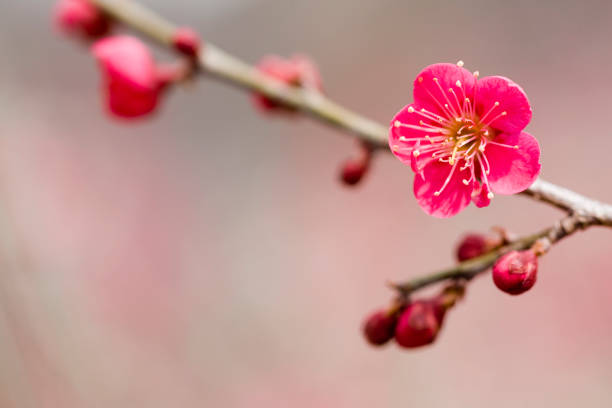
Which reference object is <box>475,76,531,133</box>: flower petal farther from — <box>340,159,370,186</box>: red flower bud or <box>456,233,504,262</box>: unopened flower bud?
<box>340,159,370,186</box>: red flower bud

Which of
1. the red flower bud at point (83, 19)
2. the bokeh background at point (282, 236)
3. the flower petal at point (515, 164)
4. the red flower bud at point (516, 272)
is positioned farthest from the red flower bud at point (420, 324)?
the red flower bud at point (83, 19)

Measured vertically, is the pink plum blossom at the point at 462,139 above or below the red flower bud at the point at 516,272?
above

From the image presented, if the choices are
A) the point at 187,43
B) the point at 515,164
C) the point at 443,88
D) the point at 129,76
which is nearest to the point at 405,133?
the point at 443,88

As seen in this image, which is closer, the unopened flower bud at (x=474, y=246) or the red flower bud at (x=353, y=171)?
the unopened flower bud at (x=474, y=246)

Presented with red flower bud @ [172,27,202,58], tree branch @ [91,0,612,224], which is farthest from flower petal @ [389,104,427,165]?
red flower bud @ [172,27,202,58]

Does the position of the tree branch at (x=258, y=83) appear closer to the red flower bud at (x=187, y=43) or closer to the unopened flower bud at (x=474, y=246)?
the red flower bud at (x=187, y=43)

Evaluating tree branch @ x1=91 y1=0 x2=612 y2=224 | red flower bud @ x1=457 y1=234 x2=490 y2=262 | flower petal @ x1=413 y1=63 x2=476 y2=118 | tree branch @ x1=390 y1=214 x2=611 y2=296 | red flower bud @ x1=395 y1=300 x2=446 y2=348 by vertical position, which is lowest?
red flower bud @ x1=395 y1=300 x2=446 y2=348
